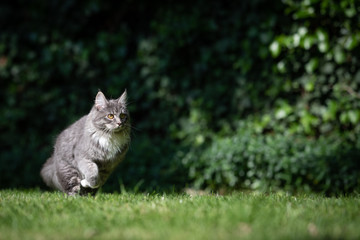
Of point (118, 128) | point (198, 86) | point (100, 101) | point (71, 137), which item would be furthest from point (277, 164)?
point (71, 137)

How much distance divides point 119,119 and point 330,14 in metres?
2.90

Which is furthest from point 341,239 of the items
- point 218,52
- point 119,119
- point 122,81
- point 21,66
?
point 21,66

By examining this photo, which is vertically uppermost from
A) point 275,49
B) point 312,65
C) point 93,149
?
point 275,49

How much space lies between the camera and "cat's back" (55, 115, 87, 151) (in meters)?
3.45

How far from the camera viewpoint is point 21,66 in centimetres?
583

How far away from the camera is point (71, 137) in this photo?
351 centimetres

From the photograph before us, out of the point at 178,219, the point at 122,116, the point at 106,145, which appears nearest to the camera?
the point at 178,219

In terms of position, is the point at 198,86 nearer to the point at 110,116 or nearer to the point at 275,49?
the point at 275,49

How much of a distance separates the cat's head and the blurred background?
887mm

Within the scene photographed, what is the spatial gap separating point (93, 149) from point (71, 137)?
0.40 meters

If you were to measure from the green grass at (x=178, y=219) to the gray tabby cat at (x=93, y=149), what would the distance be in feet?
1.81

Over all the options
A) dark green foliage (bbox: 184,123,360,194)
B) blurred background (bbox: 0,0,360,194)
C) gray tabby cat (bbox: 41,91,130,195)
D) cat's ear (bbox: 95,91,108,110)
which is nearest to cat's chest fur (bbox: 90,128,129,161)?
gray tabby cat (bbox: 41,91,130,195)

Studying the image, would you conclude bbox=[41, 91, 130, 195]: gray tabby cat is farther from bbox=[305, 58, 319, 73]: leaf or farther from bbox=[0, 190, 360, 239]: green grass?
bbox=[305, 58, 319, 73]: leaf

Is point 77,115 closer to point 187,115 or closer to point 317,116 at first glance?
point 187,115
